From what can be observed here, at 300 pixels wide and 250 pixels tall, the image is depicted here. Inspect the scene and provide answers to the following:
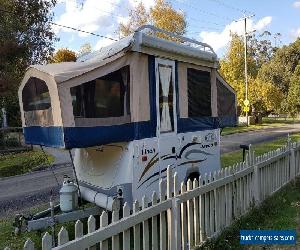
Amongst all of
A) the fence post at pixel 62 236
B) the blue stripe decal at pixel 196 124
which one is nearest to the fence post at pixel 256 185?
the blue stripe decal at pixel 196 124

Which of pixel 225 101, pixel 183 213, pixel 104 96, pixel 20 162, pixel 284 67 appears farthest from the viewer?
pixel 284 67

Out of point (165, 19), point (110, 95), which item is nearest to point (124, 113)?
point (110, 95)

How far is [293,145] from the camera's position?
1002 centimetres

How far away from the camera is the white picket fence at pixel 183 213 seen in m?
3.75

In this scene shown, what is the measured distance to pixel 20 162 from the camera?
18391 mm

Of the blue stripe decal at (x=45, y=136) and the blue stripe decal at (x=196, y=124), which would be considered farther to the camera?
the blue stripe decal at (x=196, y=124)

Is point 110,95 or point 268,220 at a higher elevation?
point 110,95

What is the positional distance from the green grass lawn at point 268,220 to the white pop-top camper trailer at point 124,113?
1.41 meters

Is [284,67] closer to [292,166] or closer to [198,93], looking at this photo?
[292,166]

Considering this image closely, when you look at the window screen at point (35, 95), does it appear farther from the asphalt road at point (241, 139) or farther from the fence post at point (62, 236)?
the asphalt road at point (241, 139)

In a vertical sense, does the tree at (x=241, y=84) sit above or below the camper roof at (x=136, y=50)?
above

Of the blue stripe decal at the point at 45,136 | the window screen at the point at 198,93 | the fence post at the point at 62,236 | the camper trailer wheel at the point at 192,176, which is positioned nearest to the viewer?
the fence post at the point at 62,236

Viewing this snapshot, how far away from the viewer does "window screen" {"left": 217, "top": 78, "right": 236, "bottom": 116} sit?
9117mm

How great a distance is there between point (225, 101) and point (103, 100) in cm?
420
